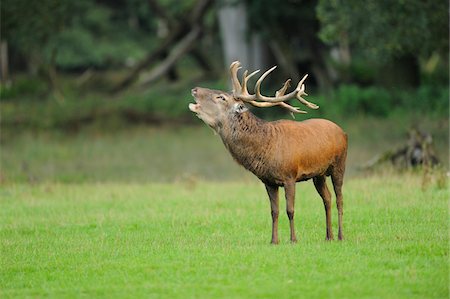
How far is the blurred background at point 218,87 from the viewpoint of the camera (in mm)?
26703

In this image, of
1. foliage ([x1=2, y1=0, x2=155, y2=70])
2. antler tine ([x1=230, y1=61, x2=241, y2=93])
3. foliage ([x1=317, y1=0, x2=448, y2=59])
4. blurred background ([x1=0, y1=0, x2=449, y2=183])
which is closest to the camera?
antler tine ([x1=230, y1=61, x2=241, y2=93])

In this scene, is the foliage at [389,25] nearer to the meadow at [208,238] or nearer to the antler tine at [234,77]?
the meadow at [208,238]

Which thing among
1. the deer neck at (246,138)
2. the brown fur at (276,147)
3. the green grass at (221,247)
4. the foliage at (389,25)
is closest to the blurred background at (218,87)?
the foliage at (389,25)

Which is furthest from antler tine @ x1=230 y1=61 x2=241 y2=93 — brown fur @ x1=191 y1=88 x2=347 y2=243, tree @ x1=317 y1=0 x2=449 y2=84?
tree @ x1=317 y1=0 x2=449 y2=84

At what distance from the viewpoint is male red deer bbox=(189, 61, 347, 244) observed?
43.6 feet

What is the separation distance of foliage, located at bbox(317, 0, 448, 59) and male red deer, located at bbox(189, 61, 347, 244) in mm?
12828

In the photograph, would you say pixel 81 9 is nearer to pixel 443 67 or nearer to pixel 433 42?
pixel 443 67

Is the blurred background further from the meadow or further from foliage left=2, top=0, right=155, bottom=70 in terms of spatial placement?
the meadow

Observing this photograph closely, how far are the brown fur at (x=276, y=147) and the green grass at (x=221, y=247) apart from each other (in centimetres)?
80

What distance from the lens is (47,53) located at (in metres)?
47.0

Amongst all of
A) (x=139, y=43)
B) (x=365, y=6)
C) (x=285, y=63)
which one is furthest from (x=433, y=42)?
(x=139, y=43)

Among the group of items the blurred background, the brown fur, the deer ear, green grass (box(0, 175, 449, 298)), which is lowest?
green grass (box(0, 175, 449, 298))

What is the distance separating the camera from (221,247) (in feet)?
44.7

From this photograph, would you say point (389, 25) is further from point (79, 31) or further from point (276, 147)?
point (79, 31)
